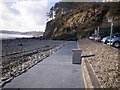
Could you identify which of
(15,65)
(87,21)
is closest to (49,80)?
(15,65)

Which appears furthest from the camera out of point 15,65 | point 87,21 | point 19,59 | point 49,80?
point 87,21

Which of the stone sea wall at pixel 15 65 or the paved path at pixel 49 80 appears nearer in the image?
the paved path at pixel 49 80

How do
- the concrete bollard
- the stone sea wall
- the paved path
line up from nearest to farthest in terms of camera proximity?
the paved path < the stone sea wall < the concrete bollard

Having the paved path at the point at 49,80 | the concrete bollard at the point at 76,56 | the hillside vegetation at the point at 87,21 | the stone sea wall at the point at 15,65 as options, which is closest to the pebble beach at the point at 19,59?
the stone sea wall at the point at 15,65

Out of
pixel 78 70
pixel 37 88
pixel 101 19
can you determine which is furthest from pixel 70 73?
pixel 101 19

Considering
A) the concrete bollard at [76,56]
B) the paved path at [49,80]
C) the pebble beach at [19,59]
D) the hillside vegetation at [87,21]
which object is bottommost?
the pebble beach at [19,59]

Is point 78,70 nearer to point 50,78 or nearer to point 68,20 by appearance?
point 50,78

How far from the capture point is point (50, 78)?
1091cm

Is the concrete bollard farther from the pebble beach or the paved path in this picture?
the paved path

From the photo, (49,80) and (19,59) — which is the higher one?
(49,80)

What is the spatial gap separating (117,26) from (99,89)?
187 feet

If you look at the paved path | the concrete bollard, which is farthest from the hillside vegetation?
the paved path

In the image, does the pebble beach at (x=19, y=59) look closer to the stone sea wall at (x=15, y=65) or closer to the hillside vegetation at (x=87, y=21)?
the stone sea wall at (x=15, y=65)

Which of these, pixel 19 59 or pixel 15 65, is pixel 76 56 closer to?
pixel 15 65
